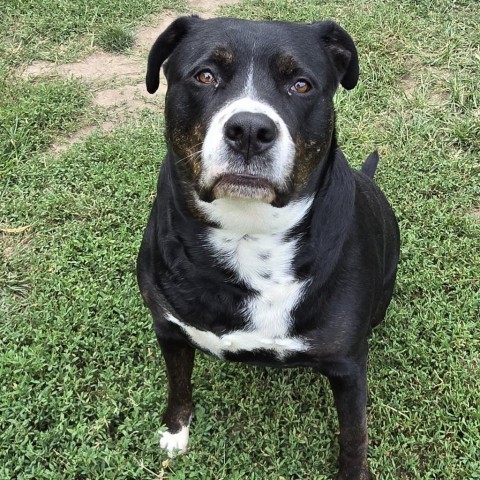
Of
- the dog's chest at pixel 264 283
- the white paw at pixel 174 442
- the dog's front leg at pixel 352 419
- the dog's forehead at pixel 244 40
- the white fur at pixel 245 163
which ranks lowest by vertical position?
the white paw at pixel 174 442

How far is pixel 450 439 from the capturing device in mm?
2855

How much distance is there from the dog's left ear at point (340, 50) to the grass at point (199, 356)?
4.64ft

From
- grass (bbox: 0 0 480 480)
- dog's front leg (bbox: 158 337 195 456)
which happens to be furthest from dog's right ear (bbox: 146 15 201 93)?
grass (bbox: 0 0 480 480)

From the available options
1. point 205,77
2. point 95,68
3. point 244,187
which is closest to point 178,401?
point 244,187

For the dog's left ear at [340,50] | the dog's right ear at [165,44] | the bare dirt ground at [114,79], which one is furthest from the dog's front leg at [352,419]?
the bare dirt ground at [114,79]

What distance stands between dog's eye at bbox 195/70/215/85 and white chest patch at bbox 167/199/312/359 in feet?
1.50

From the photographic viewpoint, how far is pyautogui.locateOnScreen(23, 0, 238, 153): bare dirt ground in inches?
189

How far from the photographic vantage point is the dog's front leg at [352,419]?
2459 millimetres

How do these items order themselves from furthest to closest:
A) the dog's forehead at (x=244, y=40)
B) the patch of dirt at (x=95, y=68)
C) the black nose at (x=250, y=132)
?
the patch of dirt at (x=95, y=68), the dog's forehead at (x=244, y=40), the black nose at (x=250, y=132)

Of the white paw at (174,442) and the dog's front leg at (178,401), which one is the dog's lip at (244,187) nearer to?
the dog's front leg at (178,401)

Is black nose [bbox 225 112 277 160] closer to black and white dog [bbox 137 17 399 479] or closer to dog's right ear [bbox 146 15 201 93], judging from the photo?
black and white dog [bbox 137 17 399 479]

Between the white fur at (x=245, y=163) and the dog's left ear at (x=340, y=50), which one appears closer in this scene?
the white fur at (x=245, y=163)

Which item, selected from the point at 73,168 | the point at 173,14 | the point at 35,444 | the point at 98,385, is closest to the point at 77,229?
the point at 73,168

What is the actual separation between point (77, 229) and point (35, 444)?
1432mm
